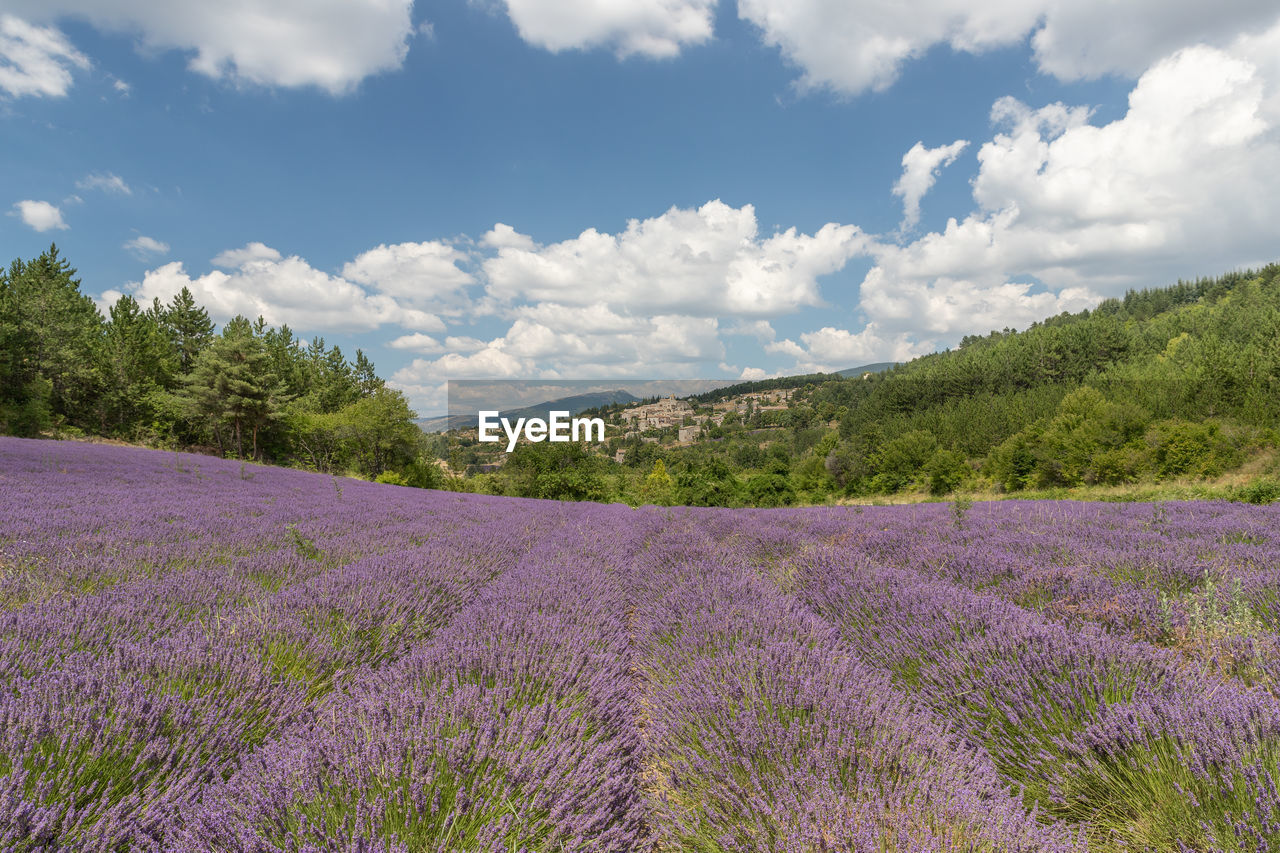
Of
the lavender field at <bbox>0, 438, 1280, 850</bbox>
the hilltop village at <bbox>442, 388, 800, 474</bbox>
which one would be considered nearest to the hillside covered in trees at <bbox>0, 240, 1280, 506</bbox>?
the lavender field at <bbox>0, 438, 1280, 850</bbox>

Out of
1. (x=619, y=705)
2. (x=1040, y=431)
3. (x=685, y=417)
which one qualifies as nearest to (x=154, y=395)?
(x=619, y=705)

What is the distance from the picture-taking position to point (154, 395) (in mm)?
31734

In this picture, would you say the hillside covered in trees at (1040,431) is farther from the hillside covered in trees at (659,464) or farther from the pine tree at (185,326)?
the pine tree at (185,326)

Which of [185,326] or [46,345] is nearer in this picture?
[46,345]

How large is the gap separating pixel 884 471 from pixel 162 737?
51277 mm

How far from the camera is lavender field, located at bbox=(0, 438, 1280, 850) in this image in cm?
124

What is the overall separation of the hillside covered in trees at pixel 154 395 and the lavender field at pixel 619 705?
31674mm

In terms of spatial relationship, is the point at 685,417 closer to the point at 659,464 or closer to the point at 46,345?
the point at 659,464

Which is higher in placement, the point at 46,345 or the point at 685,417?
the point at 46,345

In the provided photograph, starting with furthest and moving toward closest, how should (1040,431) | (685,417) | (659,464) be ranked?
(685,417), (659,464), (1040,431)

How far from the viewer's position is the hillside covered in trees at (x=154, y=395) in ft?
88.4

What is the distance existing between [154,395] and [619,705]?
42.4m

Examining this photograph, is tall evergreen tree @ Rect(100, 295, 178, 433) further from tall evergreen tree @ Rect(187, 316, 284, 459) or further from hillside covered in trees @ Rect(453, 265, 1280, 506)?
hillside covered in trees @ Rect(453, 265, 1280, 506)

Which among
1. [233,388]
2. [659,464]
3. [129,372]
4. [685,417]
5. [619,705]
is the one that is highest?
[129,372]
